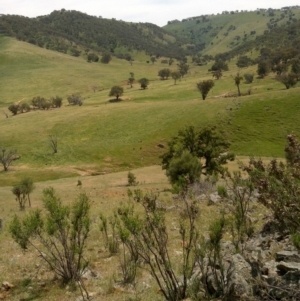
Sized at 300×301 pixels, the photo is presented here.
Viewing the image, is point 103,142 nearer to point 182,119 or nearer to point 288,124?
point 182,119

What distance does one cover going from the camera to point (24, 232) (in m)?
10.8

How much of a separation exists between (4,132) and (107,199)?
63515mm

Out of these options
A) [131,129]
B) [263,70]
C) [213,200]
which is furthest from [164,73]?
[213,200]

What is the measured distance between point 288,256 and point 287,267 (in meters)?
0.77

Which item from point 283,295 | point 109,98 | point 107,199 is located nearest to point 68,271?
point 283,295

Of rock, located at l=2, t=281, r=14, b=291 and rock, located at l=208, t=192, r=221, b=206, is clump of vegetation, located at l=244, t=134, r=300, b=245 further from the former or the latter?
rock, located at l=208, t=192, r=221, b=206

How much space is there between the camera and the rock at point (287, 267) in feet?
25.0

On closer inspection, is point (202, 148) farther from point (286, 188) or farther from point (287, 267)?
point (287, 267)

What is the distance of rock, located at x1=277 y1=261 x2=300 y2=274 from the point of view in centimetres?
763

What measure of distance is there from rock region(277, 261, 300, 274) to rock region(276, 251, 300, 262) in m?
0.22

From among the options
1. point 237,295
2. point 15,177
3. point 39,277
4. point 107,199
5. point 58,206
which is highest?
point 58,206

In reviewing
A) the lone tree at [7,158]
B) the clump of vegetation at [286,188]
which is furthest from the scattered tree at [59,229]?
the lone tree at [7,158]

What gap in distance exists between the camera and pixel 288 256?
8445 mm

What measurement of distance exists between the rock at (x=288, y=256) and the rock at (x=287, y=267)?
217 millimetres
